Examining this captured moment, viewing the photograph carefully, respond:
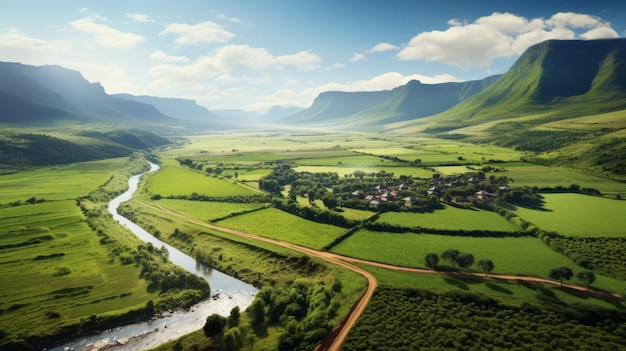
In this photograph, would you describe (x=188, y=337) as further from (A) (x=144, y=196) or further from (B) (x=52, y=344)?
(A) (x=144, y=196)

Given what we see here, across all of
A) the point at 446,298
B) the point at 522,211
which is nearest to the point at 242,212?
the point at 446,298

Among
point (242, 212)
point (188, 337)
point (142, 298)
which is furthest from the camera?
point (242, 212)

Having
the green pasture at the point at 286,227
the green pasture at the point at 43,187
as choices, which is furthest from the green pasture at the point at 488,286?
the green pasture at the point at 43,187

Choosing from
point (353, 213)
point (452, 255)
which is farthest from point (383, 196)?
point (452, 255)

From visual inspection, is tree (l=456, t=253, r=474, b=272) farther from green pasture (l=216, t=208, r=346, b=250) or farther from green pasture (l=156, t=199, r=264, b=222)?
green pasture (l=156, t=199, r=264, b=222)

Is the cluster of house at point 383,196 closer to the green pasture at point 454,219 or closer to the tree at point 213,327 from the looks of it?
the green pasture at point 454,219

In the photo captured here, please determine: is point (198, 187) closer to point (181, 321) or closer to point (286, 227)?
point (286, 227)
